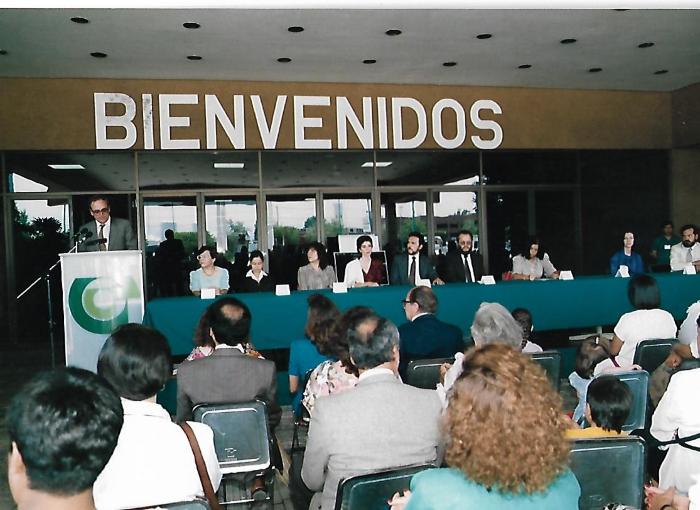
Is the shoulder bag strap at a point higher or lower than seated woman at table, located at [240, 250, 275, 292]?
lower

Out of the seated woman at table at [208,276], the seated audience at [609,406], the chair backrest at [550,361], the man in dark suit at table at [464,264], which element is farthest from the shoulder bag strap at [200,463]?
the man in dark suit at table at [464,264]

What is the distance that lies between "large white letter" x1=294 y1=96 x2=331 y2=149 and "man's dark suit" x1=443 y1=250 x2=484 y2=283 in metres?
2.69

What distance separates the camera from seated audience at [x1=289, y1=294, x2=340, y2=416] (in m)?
3.20

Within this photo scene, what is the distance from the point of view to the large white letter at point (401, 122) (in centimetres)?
848

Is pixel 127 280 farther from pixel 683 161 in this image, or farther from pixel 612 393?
pixel 683 161

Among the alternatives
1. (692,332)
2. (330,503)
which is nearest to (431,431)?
(330,503)

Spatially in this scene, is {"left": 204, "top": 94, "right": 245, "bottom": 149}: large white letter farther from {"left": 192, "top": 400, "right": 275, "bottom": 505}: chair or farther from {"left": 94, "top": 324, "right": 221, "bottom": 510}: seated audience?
{"left": 94, "top": 324, "right": 221, "bottom": 510}: seated audience

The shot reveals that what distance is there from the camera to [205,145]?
7.95 metres

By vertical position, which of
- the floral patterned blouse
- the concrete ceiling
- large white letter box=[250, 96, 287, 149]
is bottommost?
the floral patterned blouse

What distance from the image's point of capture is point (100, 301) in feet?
15.2

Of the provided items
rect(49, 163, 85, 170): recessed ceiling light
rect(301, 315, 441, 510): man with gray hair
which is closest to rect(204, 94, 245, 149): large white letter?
rect(49, 163, 85, 170): recessed ceiling light

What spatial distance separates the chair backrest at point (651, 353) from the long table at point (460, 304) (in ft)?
7.35

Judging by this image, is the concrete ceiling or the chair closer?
the chair

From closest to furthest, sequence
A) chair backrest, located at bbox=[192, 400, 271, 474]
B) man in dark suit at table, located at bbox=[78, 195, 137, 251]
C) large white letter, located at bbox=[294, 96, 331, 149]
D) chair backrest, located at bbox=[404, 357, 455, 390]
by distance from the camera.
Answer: chair backrest, located at bbox=[192, 400, 271, 474]
chair backrest, located at bbox=[404, 357, 455, 390]
man in dark suit at table, located at bbox=[78, 195, 137, 251]
large white letter, located at bbox=[294, 96, 331, 149]
